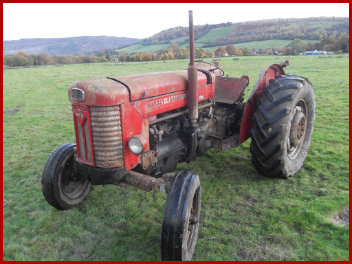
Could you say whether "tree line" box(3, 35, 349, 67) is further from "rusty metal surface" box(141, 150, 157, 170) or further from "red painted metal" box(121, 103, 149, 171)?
"red painted metal" box(121, 103, 149, 171)

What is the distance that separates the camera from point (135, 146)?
9.09 ft

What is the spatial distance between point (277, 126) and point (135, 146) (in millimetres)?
2001

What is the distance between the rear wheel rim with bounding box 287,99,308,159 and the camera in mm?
4227

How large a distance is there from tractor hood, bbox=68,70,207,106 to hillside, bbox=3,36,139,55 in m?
54.1

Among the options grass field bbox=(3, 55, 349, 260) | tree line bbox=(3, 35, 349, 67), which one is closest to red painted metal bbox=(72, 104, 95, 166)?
grass field bbox=(3, 55, 349, 260)

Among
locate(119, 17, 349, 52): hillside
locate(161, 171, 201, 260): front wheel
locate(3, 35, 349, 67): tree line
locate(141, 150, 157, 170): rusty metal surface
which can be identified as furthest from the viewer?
locate(119, 17, 349, 52): hillside

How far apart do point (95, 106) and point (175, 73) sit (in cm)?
135

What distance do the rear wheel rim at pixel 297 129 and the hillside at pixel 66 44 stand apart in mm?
53699

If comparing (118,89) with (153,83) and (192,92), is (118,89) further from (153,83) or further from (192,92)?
(192,92)

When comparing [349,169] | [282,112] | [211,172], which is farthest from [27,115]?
[349,169]

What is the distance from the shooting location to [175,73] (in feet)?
11.9

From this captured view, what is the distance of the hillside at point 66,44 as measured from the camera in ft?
178

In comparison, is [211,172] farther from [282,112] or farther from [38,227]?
[38,227]

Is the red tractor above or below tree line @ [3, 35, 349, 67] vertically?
below
